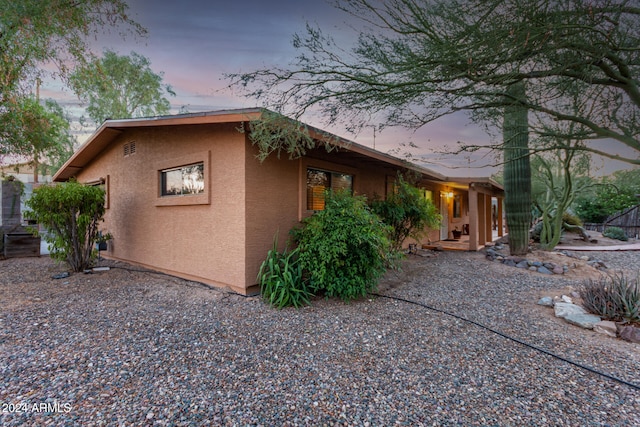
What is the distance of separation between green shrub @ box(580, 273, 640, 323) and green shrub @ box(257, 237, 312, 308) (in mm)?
4136

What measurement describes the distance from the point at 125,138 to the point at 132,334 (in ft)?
20.2

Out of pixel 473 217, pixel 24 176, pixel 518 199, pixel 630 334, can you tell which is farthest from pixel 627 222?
pixel 24 176

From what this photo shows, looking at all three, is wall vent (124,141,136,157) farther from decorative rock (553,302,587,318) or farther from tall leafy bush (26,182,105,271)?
decorative rock (553,302,587,318)

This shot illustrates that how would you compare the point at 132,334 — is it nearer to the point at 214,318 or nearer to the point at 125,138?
the point at 214,318

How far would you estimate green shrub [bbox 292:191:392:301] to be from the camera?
4.53m

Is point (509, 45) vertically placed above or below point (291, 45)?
below

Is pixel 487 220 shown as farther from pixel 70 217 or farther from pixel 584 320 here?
pixel 70 217

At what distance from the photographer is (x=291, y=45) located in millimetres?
4215

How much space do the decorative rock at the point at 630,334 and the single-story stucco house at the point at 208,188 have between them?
4.46m

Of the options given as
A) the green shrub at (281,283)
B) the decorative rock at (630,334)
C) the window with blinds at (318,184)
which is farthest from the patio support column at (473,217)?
the green shrub at (281,283)

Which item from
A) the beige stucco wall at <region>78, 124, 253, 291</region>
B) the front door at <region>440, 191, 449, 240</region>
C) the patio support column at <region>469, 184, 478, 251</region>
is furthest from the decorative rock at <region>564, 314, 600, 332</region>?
the front door at <region>440, 191, 449, 240</region>

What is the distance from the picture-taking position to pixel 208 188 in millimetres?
5348

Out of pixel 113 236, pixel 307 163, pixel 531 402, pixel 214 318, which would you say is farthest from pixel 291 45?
pixel 113 236

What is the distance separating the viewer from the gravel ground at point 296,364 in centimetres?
218
